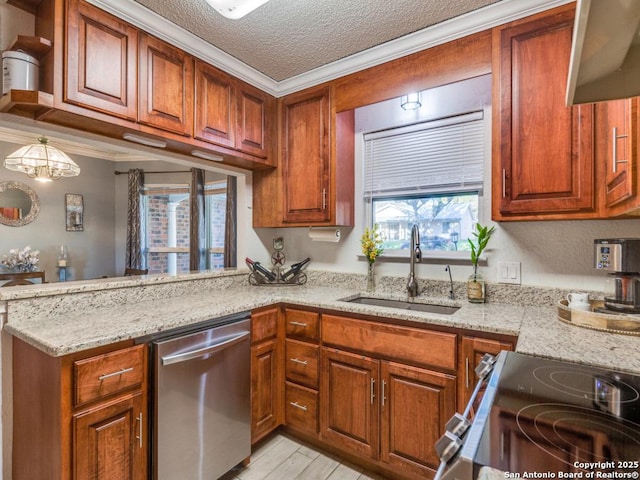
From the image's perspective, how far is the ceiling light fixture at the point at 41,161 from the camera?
9.77ft

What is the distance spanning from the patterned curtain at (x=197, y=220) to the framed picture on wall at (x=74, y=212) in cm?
182

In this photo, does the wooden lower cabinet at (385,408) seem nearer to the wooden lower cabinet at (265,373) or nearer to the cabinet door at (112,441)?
the wooden lower cabinet at (265,373)

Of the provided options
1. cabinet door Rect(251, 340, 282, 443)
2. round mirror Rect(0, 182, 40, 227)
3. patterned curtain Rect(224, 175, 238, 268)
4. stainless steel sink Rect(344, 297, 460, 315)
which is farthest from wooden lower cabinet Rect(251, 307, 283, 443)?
round mirror Rect(0, 182, 40, 227)

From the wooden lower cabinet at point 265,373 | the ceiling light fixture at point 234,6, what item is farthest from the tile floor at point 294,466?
the ceiling light fixture at point 234,6

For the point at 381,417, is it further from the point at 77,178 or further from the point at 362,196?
the point at 77,178

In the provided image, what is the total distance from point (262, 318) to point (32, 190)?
4374 millimetres

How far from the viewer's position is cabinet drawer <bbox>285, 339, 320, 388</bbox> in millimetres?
1909

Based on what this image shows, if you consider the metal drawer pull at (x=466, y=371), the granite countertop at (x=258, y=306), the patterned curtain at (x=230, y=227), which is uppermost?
the patterned curtain at (x=230, y=227)

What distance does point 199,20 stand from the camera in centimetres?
177

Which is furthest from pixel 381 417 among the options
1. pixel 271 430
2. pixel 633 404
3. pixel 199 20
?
pixel 199 20

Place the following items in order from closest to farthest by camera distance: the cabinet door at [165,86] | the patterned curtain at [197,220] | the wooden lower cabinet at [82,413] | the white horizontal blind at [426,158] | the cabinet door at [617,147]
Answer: the cabinet door at [617,147] < the wooden lower cabinet at [82,413] < the cabinet door at [165,86] < the white horizontal blind at [426,158] < the patterned curtain at [197,220]

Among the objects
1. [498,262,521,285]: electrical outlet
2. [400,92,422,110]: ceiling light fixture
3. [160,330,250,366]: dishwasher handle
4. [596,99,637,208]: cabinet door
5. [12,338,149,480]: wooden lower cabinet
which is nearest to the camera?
[596,99,637,208]: cabinet door

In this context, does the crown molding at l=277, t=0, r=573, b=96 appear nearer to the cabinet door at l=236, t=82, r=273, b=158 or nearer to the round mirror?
the cabinet door at l=236, t=82, r=273, b=158

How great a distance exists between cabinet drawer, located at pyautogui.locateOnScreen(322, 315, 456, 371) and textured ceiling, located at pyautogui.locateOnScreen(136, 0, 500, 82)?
164cm
